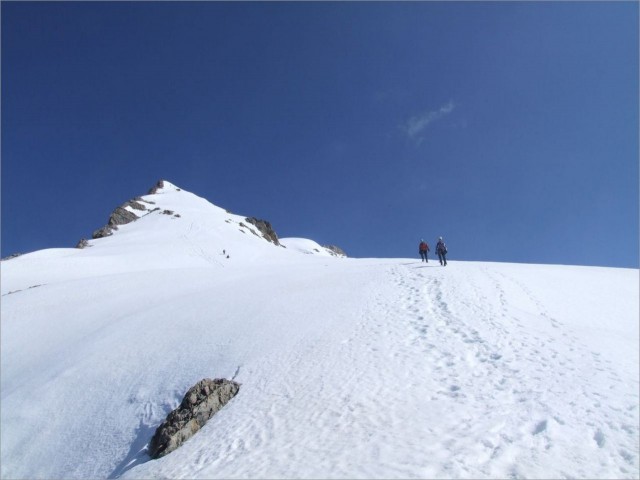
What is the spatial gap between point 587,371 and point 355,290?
1009 centimetres

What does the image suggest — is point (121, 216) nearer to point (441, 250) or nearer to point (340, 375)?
point (441, 250)

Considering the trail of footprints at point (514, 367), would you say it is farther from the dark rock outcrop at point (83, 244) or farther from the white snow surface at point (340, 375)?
the dark rock outcrop at point (83, 244)

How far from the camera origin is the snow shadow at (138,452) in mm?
8914

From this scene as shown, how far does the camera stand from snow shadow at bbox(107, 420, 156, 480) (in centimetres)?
891

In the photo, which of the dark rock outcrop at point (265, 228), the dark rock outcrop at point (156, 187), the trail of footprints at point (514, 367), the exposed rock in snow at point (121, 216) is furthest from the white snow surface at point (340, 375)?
the dark rock outcrop at point (156, 187)

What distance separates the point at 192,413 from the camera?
31.4ft

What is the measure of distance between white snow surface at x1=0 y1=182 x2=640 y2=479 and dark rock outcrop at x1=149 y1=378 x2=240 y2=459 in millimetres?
293

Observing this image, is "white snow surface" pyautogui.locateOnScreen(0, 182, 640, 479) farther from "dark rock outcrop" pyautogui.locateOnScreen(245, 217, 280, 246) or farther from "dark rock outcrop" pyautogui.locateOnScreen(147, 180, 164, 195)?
"dark rock outcrop" pyautogui.locateOnScreen(147, 180, 164, 195)

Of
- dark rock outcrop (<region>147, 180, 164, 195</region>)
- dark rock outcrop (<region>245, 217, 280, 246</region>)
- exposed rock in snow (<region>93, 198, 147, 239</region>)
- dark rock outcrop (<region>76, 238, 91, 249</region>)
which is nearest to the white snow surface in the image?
dark rock outcrop (<region>76, 238, 91, 249</region>)

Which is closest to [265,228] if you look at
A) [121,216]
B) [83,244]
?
[121,216]

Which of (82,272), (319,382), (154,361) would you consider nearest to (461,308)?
(319,382)

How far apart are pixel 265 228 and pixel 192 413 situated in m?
61.8

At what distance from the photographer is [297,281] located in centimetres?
2172

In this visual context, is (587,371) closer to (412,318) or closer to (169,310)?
(412,318)
